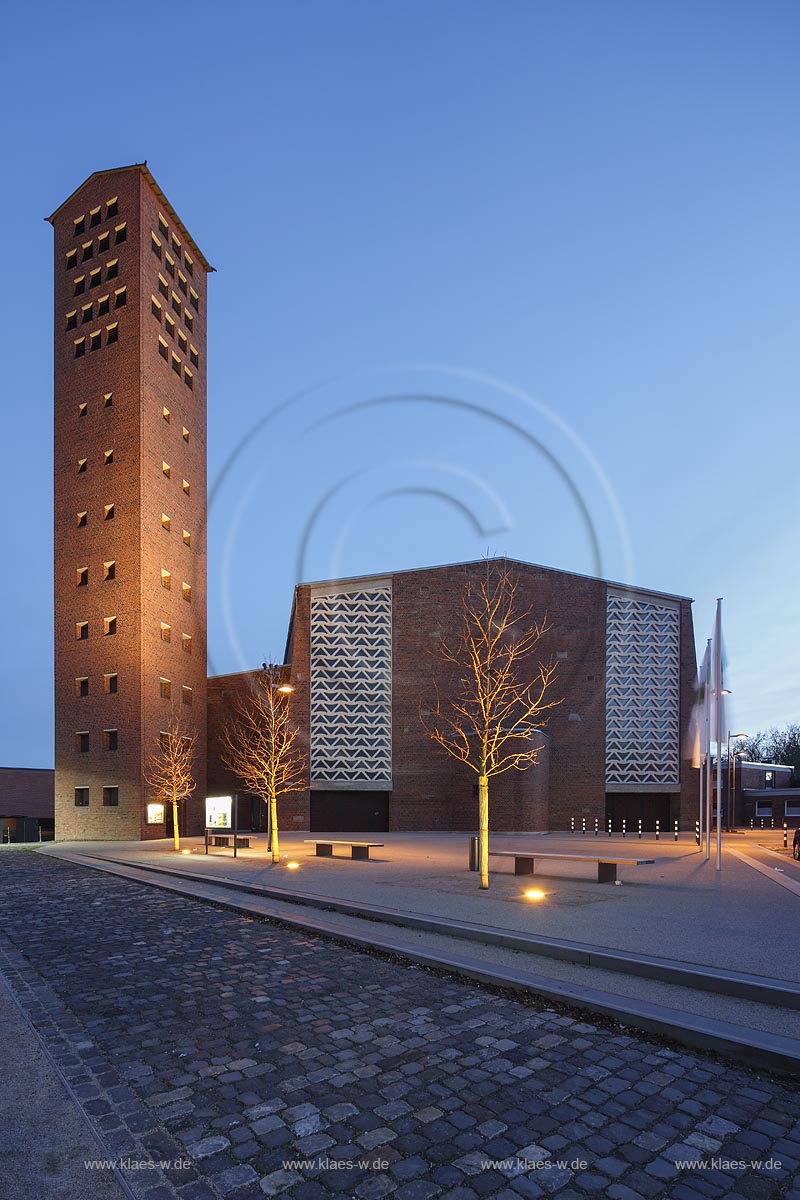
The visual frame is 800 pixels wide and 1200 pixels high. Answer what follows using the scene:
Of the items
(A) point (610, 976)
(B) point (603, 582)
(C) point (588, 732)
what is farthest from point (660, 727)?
(A) point (610, 976)

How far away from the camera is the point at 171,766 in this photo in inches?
1394

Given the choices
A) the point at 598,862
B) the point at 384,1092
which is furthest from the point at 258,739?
the point at 384,1092

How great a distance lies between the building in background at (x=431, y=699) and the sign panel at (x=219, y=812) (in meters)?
17.7

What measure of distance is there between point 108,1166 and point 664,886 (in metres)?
14.0

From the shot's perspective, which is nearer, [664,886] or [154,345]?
[664,886]

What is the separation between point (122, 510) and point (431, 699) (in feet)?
63.8

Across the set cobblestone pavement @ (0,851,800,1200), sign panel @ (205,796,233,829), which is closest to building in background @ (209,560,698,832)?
sign panel @ (205,796,233,829)

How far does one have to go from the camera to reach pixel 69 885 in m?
17.5

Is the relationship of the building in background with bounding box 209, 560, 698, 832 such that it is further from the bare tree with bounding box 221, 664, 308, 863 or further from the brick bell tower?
the brick bell tower

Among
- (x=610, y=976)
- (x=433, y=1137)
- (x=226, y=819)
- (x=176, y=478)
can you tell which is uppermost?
(x=176, y=478)

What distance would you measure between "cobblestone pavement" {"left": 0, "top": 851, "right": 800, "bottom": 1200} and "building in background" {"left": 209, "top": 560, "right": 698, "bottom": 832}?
34148mm

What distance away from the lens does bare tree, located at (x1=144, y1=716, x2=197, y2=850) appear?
3456 cm

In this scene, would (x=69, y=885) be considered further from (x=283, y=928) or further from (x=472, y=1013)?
(x=472, y=1013)

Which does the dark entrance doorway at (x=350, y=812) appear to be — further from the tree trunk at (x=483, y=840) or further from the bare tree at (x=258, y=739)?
the tree trunk at (x=483, y=840)
